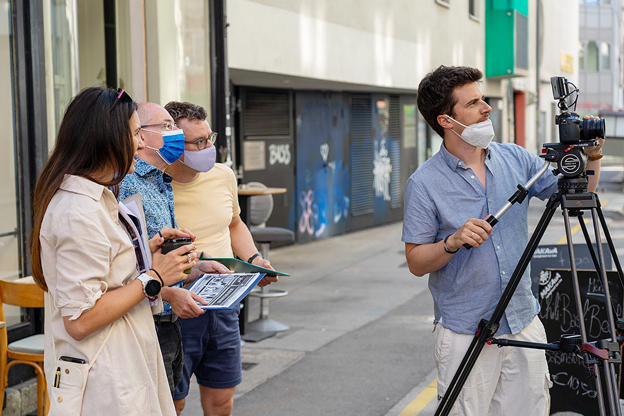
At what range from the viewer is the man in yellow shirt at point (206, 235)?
361cm

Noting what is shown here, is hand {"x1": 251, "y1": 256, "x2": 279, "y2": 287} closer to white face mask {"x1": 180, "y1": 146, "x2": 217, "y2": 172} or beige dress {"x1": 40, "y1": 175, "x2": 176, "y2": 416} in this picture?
white face mask {"x1": 180, "y1": 146, "x2": 217, "y2": 172}

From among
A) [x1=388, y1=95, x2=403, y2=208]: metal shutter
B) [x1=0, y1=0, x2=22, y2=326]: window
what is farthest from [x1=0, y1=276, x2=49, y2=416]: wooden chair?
[x1=388, y1=95, x2=403, y2=208]: metal shutter

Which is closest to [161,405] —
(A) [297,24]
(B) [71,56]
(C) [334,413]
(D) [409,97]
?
(C) [334,413]

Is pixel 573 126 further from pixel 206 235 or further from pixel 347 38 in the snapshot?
pixel 347 38

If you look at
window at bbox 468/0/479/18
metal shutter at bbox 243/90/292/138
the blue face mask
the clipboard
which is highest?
window at bbox 468/0/479/18

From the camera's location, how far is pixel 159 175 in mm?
3332

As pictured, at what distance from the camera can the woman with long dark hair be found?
8.00 ft

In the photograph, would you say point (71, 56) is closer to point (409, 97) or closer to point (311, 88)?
point (311, 88)

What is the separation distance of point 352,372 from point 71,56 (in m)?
3.09

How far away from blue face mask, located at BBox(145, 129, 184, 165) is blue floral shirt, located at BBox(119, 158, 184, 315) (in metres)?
0.08

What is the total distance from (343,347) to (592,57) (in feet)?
160

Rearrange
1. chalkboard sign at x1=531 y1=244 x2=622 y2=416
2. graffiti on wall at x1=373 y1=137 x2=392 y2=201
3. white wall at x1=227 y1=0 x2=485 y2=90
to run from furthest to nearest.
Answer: graffiti on wall at x1=373 y1=137 x2=392 y2=201 → white wall at x1=227 y1=0 x2=485 y2=90 → chalkboard sign at x1=531 y1=244 x2=622 y2=416

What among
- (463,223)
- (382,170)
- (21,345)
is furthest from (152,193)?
(382,170)

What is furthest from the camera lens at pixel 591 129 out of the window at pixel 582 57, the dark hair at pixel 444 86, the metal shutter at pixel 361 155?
the window at pixel 582 57
